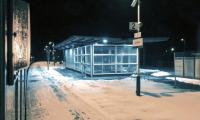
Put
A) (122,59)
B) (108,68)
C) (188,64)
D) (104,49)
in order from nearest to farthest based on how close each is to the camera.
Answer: (188,64), (104,49), (108,68), (122,59)

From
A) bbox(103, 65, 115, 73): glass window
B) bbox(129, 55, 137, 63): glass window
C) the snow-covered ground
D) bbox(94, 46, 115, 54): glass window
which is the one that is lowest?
the snow-covered ground

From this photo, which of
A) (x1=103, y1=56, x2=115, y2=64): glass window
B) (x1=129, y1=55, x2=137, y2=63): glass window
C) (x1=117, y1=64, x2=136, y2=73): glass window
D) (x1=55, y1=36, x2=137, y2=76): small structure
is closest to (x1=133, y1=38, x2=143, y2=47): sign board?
(x1=55, y1=36, x2=137, y2=76): small structure

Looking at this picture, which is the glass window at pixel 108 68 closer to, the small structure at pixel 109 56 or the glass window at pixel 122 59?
the small structure at pixel 109 56

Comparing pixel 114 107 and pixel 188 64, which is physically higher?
pixel 188 64

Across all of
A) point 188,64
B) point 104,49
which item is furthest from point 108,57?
point 188,64

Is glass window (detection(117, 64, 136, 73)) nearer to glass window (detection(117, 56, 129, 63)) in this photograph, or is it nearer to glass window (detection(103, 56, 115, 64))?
glass window (detection(117, 56, 129, 63))

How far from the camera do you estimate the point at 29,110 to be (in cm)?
1271

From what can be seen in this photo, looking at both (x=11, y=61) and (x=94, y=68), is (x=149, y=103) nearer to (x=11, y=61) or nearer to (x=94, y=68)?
(x=11, y=61)

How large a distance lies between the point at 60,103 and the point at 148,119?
531 centimetres

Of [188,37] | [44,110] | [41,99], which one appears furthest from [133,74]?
[188,37]

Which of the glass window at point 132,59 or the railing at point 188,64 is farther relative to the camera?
the glass window at point 132,59

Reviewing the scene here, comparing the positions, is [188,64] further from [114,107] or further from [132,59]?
[114,107]

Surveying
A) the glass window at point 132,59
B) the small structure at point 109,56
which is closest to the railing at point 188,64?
the small structure at point 109,56

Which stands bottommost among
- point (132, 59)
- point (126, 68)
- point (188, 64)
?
point (126, 68)
